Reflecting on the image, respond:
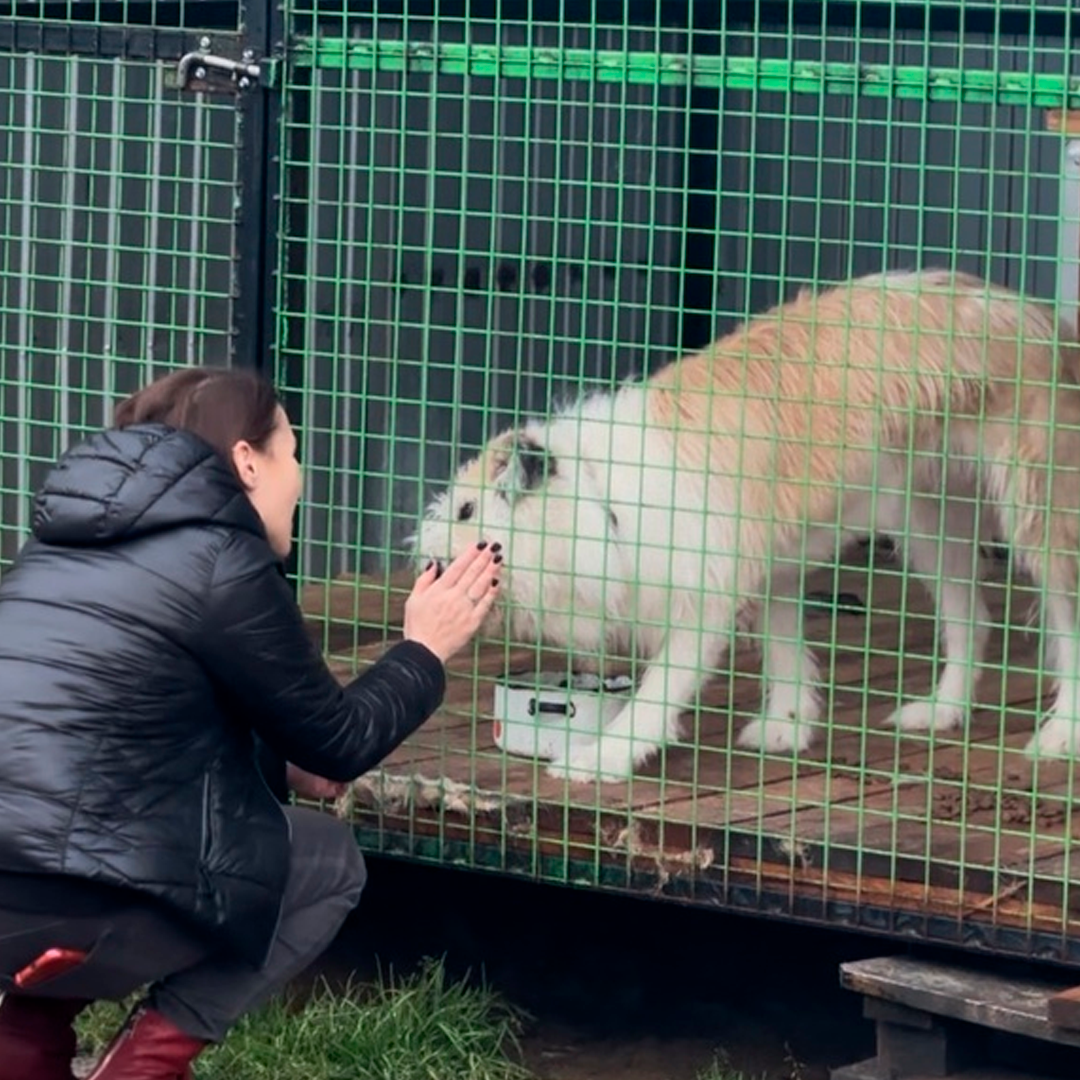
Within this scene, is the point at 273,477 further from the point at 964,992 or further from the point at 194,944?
the point at 964,992

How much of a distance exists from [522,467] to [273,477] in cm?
144

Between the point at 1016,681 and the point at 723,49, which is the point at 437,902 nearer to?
the point at 1016,681

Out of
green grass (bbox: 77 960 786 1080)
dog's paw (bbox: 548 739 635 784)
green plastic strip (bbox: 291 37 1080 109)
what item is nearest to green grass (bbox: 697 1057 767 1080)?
green grass (bbox: 77 960 786 1080)

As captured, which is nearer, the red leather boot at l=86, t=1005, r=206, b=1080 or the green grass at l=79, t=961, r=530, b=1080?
the red leather boot at l=86, t=1005, r=206, b=1080

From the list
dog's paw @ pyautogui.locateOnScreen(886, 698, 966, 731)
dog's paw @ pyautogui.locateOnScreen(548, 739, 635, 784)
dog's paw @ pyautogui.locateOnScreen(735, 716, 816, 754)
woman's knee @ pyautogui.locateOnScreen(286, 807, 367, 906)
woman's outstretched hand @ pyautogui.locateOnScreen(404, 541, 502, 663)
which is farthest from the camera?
dog's paw @ pyautogui.locateOnScreen(886, 698, 966, 731)

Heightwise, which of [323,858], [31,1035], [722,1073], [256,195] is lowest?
[722,1073]

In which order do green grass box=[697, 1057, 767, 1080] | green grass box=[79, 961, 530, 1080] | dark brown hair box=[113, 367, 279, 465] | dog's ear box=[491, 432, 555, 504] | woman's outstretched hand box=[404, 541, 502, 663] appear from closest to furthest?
dark brown hair box=[113, 367, 279, 465] → woman's outstretched hand box=[404, 541, 502, 663] → green grass box=[79, 961, 530, 1080] → green grass box=[697, 1057, 767, 1080] → dog's ear box=[491, 432, 555, 504]

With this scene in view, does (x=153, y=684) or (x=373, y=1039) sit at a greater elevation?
(x=153, y=684)

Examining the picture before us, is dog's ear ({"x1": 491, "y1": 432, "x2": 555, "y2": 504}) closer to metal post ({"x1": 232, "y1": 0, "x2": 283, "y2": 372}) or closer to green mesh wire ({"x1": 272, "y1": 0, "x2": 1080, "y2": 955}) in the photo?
green mesh wire ({"x1": 272, "y1": 0, "x2": 1080, "y2": 955})

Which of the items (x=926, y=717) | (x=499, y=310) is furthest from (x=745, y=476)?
(x=499, y=310)

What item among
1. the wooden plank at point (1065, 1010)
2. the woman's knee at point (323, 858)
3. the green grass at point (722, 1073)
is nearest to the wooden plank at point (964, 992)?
the wooden plank at point (1065, 1010)

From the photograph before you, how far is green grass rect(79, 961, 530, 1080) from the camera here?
5.27 metres

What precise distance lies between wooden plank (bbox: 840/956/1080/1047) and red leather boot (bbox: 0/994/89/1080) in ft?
5.30

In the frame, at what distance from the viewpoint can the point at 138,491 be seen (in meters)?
4.04
